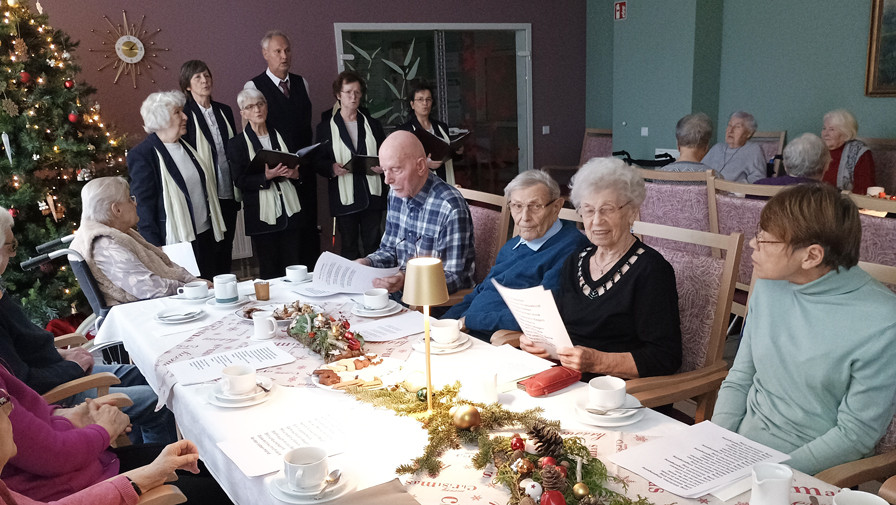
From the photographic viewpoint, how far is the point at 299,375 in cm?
178

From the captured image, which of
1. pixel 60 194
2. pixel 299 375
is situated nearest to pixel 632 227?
pixel 299 375

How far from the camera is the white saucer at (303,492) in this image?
1185 mm

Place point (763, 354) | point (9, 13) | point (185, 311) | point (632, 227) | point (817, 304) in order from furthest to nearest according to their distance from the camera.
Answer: point (9, 13)
point (185, 311)
point (632, 227)
point (763, 354)
point (817, 304)

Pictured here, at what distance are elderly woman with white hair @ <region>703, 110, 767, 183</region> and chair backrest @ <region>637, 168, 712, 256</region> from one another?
1753 millimetres

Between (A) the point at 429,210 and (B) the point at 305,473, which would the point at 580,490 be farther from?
(A) the point at 429,210

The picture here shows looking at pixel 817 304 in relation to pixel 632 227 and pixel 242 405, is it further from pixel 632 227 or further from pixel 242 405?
pixel 242 405

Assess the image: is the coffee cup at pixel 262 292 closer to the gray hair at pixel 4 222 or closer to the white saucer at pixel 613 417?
the gray hair at pixel 4 222

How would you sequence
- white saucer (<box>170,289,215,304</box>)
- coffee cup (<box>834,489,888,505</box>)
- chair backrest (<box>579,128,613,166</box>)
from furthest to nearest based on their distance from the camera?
chair backrest (<box>579,128,613,166</box>) → white saucer (<box>170,289,215,304</box>) → coffee cup (<box>834,489,888,505</box>)

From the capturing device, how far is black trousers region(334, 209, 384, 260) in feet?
14.9

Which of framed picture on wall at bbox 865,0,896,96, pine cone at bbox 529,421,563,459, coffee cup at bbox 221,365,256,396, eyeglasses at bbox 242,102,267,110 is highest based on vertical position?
framed picture on wall at bbox 865,0,896,96

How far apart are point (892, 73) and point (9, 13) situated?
5.69 meters

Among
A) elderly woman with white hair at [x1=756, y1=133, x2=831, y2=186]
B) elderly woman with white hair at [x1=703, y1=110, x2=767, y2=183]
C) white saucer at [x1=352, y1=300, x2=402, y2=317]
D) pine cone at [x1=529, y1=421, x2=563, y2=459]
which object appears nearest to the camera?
pine cone at [x1=529, y1=421, x2=563, y2=459]

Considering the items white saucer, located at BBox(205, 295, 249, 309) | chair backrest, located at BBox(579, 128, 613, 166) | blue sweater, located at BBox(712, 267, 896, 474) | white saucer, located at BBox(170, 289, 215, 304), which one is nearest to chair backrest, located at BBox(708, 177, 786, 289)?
blue sweater, located at BBox(712, 267, 896, 474)

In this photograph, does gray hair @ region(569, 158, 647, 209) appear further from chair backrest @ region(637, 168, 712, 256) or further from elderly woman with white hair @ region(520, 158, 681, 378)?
chair backrest @ region(637, 168, 712, 256)
